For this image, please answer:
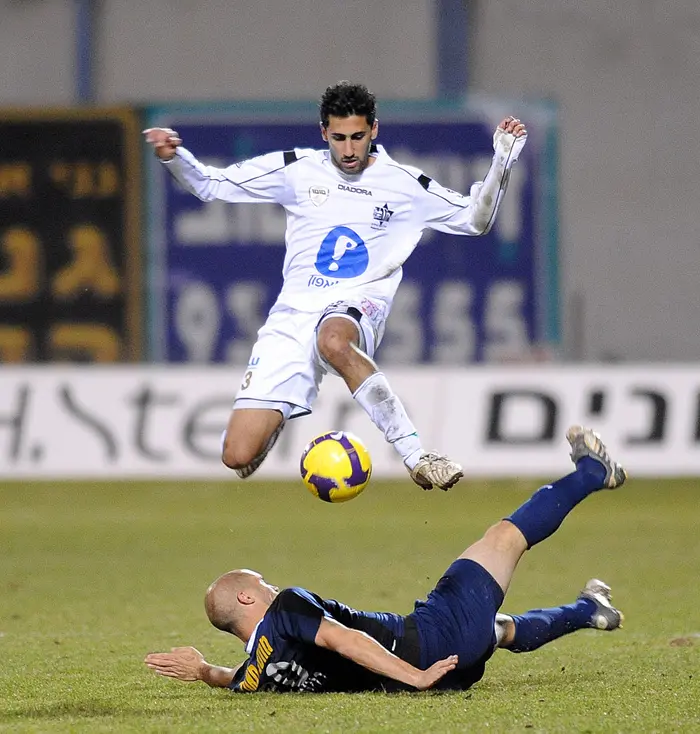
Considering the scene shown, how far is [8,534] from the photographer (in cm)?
1165

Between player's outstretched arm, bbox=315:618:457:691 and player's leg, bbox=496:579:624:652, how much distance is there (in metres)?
0.62

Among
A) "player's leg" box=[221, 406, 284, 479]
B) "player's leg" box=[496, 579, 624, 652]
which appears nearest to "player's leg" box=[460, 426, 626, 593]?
"player's leg" box=[496, 579, 624, 652]

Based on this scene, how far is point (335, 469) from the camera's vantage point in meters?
6.25

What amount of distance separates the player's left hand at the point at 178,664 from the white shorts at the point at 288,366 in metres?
1.82

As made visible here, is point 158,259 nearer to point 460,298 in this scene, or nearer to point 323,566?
point 460,298

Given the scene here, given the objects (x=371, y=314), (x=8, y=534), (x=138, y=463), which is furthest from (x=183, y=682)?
(x=138, y=463)

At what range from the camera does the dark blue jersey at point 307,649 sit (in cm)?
515

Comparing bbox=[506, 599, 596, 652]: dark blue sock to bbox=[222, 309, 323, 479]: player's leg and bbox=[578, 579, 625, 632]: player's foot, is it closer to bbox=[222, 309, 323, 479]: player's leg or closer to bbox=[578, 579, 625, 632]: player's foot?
bbox=[578, 579, 625, 632]: player's foot

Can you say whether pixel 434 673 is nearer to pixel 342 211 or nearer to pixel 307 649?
pixel 307 649

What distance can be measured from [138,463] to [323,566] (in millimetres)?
4352

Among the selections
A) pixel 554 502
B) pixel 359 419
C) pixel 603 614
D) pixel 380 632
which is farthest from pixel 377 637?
pixel 359 419

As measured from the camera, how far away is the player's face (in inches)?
264

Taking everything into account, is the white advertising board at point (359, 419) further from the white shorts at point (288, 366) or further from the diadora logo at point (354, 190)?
the diadora logo at point (354, 190)

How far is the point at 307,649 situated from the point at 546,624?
104 cm
